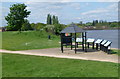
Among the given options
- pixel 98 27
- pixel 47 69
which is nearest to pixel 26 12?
pixel 47 69

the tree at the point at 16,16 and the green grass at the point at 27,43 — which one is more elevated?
the tree at the point at 16,16

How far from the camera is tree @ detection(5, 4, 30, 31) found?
50844mm

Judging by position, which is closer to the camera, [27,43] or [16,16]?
[27,43]

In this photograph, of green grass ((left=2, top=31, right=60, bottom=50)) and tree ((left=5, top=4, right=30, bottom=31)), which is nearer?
green grass ((left=2, top=31, right=60, bottom=50))

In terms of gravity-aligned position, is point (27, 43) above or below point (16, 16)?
below

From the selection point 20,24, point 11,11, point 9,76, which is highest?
point 11,11

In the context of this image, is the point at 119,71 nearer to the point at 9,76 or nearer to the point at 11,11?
the point at 9,76

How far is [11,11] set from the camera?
52.2 m

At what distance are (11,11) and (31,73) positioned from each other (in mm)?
47433

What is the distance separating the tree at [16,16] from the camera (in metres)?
50.8

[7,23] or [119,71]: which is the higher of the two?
[7,23]

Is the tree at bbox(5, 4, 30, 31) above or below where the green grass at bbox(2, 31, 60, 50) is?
above

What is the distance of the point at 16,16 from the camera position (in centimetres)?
5188

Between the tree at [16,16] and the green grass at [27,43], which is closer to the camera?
→ the green grass at [27,43]
